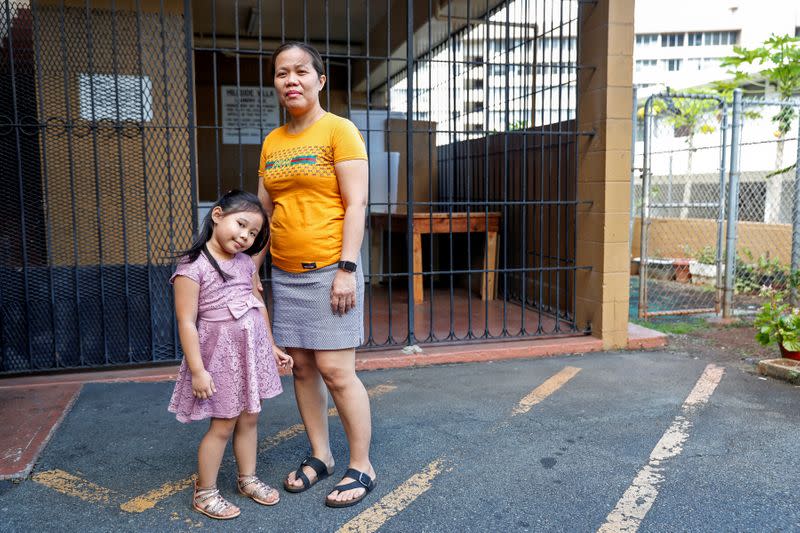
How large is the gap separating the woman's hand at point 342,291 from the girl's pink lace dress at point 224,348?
0.34 meters

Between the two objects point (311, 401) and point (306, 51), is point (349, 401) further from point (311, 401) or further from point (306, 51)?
point (306, 51)

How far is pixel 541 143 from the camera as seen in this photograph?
621cm

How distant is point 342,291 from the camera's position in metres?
2.74

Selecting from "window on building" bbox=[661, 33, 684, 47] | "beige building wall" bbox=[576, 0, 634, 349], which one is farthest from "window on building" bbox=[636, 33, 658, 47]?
"beige building wall" bbox=[576, 0, 634, 349]

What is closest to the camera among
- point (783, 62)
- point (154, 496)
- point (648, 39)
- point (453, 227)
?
point (154, 496)

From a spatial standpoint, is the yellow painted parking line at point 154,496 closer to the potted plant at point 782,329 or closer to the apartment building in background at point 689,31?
the potted plant at point 782,329

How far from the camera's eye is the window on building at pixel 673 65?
69625mm

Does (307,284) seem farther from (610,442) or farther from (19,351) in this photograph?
(19,351)

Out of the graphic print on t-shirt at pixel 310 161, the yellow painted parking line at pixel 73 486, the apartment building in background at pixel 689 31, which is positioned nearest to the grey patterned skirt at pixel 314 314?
the graphic print on t-shirt at pixel 310 161

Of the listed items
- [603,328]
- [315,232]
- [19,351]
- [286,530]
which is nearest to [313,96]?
[315,232]

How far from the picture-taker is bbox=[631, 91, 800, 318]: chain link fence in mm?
6688

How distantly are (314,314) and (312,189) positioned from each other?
1.72 feet

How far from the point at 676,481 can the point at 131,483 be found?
2495 millimetres

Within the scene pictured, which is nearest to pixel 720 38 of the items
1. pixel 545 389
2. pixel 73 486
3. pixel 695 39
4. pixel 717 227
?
pixel 695 39
